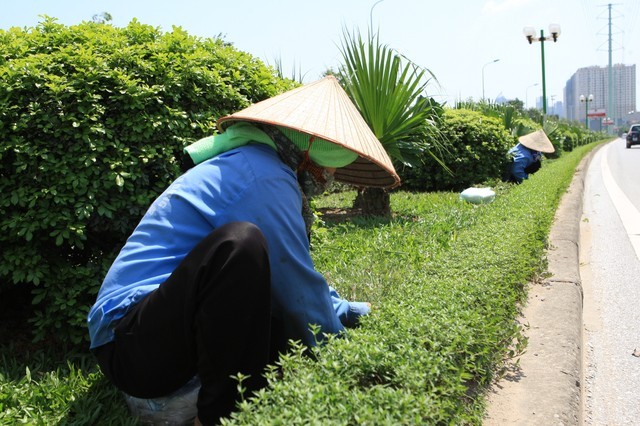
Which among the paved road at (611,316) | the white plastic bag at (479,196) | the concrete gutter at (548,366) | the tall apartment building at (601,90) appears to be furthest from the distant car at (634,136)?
the tall apartment building at (601,90)

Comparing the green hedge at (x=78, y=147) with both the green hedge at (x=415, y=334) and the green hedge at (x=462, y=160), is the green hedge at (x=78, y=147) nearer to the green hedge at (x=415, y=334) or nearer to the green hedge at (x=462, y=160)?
the green hedge at (x=415, y=334)

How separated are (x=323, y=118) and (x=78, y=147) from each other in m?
1.25

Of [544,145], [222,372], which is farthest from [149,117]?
[544,145]

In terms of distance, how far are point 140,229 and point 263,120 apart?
23.3 inches

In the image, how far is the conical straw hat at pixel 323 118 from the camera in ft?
7.48

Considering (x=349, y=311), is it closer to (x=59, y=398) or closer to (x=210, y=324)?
(x=210, y=324)

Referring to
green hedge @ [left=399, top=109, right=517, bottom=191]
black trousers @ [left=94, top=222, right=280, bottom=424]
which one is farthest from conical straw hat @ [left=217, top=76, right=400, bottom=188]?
green hedge @ [left=399, top=109, right=517, bottom=191]

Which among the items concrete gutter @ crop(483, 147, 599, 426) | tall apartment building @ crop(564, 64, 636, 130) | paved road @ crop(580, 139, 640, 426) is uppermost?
tall apartment building @ crop(564, 64, 636, 130)

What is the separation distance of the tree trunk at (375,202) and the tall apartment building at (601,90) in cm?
11083

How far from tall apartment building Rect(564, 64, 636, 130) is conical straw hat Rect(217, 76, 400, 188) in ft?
377

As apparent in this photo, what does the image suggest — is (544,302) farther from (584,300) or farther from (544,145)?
(544,145)

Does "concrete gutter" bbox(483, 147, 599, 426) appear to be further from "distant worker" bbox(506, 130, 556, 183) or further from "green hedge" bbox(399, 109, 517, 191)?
"distant worker" bbox(506, 130, 556, 183)

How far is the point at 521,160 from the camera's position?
11.5 metres

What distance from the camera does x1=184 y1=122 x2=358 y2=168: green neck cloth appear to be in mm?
2303
